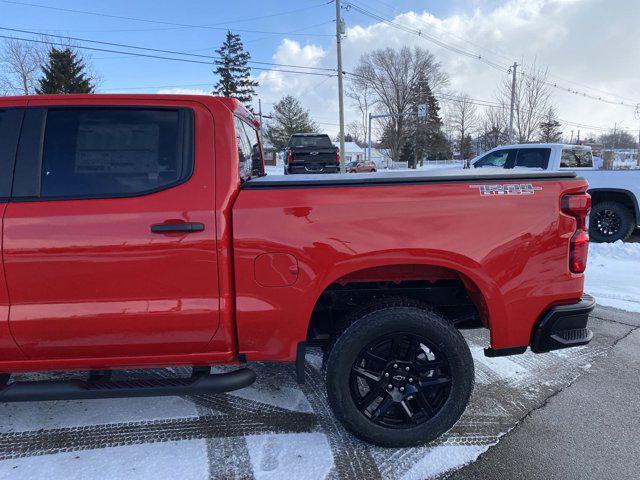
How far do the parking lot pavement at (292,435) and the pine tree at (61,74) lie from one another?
3393 centimetres

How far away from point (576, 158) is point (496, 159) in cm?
165

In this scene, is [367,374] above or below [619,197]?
below

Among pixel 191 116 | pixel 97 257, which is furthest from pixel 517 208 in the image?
pixel 97 257

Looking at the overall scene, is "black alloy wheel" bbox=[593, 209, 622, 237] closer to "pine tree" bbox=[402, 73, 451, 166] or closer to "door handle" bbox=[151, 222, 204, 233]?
"door handle" bbox=[151, 222, 204, 233]

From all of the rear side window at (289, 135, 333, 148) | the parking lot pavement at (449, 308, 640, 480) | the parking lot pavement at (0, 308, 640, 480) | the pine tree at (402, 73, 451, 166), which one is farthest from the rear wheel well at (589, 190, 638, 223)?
the pine tree at (402, 73, 451, 166)

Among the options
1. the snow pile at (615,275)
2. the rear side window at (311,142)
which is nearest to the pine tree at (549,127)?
the rear side window at (311,142)

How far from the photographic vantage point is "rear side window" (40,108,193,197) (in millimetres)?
2289

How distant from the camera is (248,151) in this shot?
3.20 m

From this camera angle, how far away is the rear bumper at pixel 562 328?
2465 millimetres

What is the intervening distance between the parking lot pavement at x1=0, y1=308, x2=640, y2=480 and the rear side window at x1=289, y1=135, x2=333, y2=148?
616 inches

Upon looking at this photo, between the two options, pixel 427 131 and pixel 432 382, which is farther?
pixel 427 131

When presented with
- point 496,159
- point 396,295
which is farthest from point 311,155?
point 396,295

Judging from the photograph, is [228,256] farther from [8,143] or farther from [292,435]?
[8,143]

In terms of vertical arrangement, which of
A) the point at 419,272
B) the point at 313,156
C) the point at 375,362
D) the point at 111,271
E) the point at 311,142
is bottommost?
the point at 375,362
